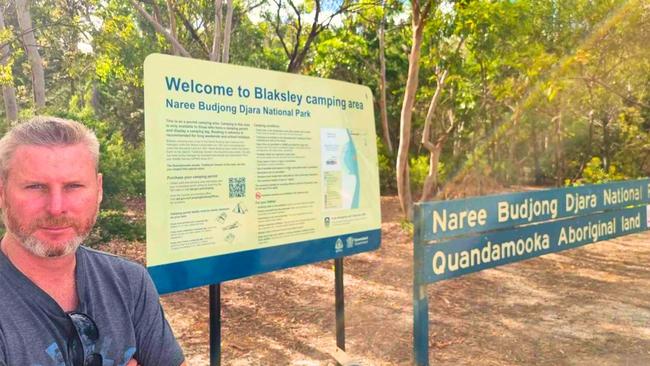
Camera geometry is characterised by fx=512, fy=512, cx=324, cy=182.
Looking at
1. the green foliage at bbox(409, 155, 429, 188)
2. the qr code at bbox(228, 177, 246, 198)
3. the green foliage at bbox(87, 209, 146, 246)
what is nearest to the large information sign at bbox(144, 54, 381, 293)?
the qr code at bbox(228, 177, 246, 198)

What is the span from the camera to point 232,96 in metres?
2.71

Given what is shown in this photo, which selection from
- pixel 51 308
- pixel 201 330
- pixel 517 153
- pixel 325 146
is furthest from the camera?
pixel 517 153

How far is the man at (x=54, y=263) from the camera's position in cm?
145

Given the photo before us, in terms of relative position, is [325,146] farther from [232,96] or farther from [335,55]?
[335,55]

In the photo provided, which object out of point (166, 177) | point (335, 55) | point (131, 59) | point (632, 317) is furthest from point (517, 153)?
point (166, 177)

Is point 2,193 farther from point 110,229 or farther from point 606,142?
point 606,142

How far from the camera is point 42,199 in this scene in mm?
1534

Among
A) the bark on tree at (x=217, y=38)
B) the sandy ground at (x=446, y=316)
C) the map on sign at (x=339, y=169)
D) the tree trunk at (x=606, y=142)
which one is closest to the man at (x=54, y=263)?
the map on sign at (x=339, y=169)

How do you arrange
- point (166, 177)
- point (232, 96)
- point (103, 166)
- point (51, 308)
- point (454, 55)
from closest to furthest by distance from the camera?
point (51, 308), point (166, 177), point (232, 96), point (103, 166), point (454, 55)

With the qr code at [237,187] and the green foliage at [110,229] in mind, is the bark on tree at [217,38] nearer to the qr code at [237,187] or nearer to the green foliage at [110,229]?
the green foliage at [110,229]

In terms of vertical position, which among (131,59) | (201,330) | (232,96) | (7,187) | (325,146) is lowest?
(201,330)

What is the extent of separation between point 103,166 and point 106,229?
1.10 meters

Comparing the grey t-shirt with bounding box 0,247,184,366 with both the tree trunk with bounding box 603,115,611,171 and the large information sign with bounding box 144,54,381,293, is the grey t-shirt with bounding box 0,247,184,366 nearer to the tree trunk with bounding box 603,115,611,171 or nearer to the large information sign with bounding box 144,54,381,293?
the large information sign with bounding box 144,54,381,293

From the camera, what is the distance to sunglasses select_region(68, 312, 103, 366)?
1.50 metres
